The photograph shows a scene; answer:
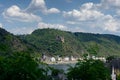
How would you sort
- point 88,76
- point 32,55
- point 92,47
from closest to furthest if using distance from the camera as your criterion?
point 32,55, point 92,47, point 88,76

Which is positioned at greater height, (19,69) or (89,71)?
(19,69)

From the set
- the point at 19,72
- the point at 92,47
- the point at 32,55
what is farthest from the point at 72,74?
the point at 19,72

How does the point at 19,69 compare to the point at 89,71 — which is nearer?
the point at 19,69

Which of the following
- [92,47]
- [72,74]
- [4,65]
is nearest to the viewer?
[4,65]

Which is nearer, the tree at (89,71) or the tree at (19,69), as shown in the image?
the tree at (19,69)

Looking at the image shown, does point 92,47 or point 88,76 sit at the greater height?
point 92,47

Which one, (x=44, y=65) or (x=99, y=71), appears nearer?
(x=44, y=65)

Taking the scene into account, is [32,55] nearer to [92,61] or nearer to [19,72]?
[19,72]

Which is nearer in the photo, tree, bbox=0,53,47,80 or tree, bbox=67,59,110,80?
tree, bbox=0,53,47,80
